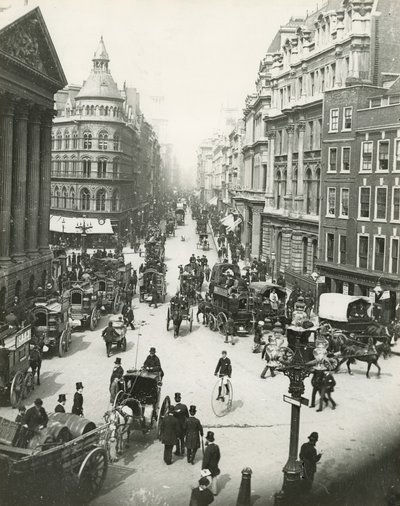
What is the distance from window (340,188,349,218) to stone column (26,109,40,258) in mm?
20102

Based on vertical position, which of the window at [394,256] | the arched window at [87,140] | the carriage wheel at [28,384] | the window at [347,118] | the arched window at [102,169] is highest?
the arched window at [87,140]

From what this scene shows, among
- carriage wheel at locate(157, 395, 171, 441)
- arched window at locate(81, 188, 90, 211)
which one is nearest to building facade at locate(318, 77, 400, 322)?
carriage wheel at locate(157, 395, 171, 441)

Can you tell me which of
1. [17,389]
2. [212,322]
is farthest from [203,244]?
[17,389]

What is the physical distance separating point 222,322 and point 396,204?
12.0 metres

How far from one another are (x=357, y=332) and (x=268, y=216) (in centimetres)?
2752

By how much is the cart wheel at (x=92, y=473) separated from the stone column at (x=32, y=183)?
2664 centimetres

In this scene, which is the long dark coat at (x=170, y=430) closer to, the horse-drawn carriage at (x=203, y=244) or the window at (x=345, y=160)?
the window at (x=345, y=160)

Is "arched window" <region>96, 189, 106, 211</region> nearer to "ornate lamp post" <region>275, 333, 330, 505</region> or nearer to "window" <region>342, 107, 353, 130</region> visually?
"window" <region>342, 107, 353, 130</region>

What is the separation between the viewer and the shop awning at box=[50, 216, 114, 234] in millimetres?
67688

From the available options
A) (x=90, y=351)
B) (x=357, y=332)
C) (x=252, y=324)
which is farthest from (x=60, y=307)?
(x=357, y=332)

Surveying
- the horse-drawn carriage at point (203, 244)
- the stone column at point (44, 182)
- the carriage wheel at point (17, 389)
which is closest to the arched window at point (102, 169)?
the horse-drawn carriage at point (203, 244)

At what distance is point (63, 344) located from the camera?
25.3 meters

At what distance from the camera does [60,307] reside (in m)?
25.4

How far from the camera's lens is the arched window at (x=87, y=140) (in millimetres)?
72000
